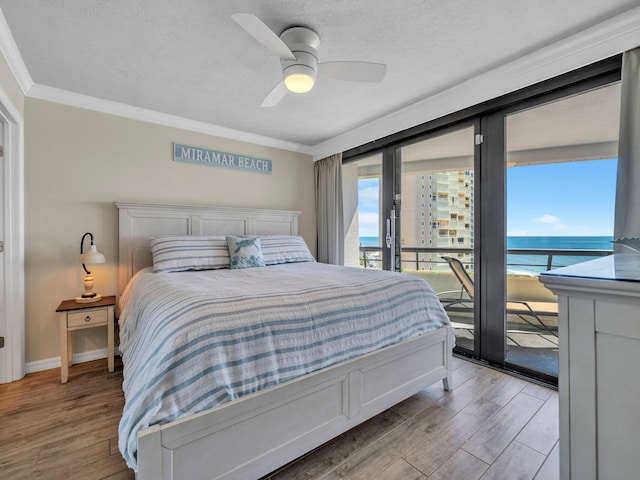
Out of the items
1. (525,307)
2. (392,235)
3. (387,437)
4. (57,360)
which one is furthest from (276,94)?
(57,360)

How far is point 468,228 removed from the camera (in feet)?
8.71

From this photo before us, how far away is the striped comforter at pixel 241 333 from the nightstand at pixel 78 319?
23.4 inches

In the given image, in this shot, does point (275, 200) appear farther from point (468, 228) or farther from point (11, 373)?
point (11, 373)

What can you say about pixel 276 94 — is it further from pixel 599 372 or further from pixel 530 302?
pixel 530 302

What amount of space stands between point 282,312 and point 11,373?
8.18 ft

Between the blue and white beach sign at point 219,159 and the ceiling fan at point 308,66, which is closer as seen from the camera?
the ceiling fan at point 308,66

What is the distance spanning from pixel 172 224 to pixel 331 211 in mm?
1976

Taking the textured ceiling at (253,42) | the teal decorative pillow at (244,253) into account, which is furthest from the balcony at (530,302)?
the teal decorative pillow at (244,253)

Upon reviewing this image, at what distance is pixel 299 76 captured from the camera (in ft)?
5.88

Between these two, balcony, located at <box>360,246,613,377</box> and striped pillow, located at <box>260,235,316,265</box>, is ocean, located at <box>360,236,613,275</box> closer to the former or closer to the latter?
balcony, located at <box>360,246,613,377</box>

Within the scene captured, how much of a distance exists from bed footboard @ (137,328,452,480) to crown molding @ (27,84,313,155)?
2.96 m

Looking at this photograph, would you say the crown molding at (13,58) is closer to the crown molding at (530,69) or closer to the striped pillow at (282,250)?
the striped pillow at (282,250)

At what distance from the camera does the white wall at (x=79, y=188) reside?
243 cm

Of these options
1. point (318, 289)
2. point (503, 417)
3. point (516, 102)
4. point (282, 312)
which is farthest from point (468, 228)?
point (282, 312)
